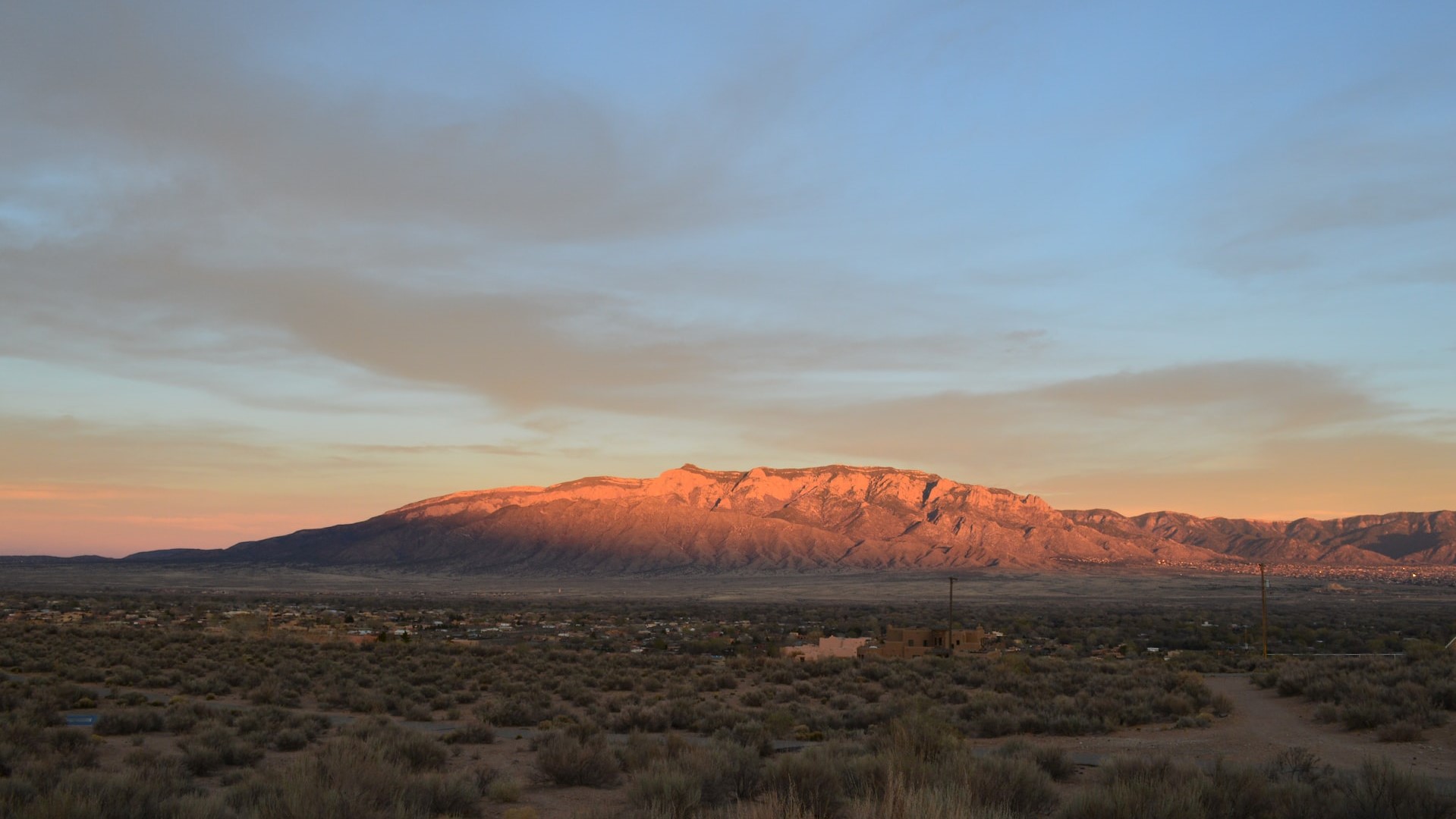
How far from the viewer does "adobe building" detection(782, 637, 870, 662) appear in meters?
44.4

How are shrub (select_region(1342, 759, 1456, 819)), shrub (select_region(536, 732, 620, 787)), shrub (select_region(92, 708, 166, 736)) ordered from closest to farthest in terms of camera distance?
shrub (select_region(1342, 759, 1456, 819)), shrub (select_region(536, 732, 620, 787)), shrub (select_region(92, 708, 166, 736))

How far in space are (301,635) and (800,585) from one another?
109 metres

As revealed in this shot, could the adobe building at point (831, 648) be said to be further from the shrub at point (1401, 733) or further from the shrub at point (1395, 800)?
the shrub at point (1395, 800)

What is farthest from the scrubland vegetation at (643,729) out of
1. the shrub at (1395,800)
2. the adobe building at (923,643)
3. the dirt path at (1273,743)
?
the adobe building at (923,643)

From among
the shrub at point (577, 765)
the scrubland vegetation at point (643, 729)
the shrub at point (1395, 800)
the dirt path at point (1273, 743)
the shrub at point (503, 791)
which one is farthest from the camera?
the dirt path at point (1273, 743)

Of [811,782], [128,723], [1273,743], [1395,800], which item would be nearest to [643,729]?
[128,723]

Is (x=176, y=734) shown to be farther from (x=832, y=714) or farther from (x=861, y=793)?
(x=861, y=793)

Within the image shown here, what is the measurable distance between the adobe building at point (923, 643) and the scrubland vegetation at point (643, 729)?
5.05m

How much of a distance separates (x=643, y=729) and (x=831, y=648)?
30.8 m

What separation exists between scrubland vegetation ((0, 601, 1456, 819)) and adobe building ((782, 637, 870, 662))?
2709 millimetres

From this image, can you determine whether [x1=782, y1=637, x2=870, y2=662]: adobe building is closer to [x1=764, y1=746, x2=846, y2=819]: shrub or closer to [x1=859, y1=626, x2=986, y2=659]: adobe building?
[x1=859, y1=626, x2=986, y2=659]: adobe building

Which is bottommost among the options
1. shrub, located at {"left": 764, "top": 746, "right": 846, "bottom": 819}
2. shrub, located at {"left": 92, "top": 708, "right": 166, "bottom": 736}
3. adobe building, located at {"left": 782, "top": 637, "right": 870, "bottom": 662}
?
adobe building, located at {"left": 782, "top": 637, "right": 870, "bottom": 662}

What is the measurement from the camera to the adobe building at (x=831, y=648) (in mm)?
44406

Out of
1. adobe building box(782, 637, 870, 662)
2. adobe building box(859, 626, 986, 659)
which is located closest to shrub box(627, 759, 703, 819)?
adobe building box(782, 637, 870, 662)
